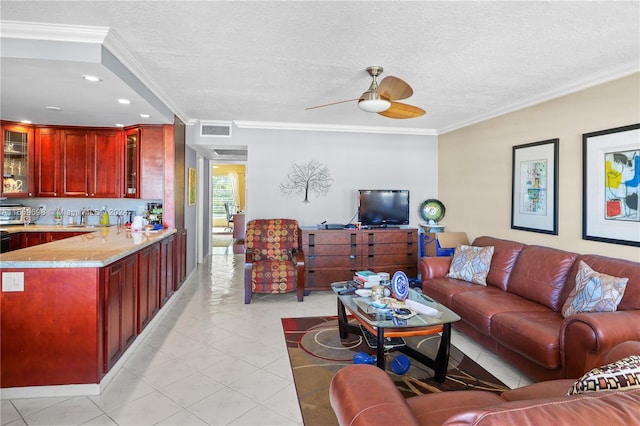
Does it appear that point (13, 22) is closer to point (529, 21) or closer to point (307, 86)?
point (307, 86)

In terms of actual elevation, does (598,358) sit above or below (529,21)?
below

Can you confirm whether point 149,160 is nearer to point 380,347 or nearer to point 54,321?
point 54,321

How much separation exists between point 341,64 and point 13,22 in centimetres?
231

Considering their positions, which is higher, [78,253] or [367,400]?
[78,253]

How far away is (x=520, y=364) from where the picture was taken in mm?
2771

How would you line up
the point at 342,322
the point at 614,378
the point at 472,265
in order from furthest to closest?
the point at 472,265 → the point at 342,322 → the point at 614,378

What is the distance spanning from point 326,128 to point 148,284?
3.49m

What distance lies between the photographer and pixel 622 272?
8.95 feet

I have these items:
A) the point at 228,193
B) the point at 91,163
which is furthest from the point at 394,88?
the point at 228,193

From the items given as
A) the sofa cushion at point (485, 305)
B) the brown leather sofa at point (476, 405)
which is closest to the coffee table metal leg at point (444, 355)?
the sofa cushion at point (485, 305)

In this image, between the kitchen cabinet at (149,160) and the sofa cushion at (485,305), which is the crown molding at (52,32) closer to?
the kitchen cabinet at (149,160)

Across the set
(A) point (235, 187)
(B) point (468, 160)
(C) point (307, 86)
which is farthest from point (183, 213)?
(A) point (235, 187)

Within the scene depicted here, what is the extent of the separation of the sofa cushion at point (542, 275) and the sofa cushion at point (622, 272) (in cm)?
7

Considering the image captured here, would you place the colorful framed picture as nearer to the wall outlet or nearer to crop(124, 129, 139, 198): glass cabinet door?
crop(124, 129, 139, 198): glass cabinet door
